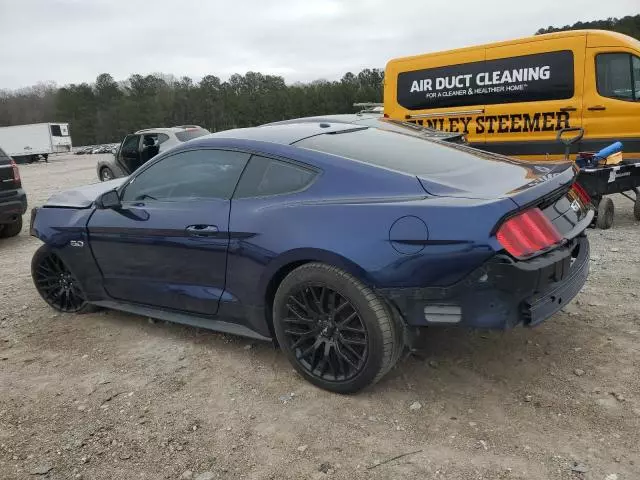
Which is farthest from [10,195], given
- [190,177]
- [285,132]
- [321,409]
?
[321,409]

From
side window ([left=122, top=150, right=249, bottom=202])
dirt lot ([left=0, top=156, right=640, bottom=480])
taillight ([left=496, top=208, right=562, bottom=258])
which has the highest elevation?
side window ([left=122, top=150, right=249, bottom=202])

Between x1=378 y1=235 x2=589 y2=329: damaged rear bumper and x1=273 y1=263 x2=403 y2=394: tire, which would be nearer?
x1=378 y1=235 x2=589 y2=329: damaged rear bumper

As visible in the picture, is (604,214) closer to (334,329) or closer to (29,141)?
(334,329)

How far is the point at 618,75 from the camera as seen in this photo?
7.50m

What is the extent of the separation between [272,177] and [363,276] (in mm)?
872

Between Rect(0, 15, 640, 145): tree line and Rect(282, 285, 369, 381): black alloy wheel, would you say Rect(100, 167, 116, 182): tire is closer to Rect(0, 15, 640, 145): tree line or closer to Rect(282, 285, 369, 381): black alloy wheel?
Rect(282, 285, 369, 381): black alloy wheel

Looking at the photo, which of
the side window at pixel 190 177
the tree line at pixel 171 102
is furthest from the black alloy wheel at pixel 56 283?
the tree line at pixel 171 102

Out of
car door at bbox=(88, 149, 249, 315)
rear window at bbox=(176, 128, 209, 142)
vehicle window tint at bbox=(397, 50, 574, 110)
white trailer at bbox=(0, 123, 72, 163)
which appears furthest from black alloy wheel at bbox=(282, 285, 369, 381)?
white trailer at bbox=(0, 123, 72, 163)

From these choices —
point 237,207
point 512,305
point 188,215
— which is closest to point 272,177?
point 237,207

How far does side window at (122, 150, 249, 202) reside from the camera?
3.39 meters

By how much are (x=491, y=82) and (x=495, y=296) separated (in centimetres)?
675

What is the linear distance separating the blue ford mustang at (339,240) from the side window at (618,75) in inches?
197

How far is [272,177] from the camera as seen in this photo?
3.21 m

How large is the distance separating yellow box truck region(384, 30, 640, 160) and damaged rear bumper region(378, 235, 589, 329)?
18.8ft
